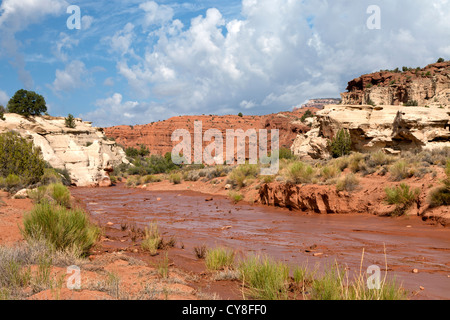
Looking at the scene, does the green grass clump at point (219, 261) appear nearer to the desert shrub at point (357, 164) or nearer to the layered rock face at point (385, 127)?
the desert shrub at point (357, 164)

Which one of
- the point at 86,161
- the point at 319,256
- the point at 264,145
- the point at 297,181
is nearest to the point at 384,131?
the point at 297,181

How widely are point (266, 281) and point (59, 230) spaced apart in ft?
12.7

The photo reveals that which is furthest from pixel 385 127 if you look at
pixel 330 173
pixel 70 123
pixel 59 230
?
pixel 70 123

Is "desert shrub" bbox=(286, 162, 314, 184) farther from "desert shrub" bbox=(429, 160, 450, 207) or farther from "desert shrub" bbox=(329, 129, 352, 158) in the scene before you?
"desert shrub" bbox=(329, 129, 352, 158)

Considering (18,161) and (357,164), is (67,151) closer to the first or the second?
(18,161)

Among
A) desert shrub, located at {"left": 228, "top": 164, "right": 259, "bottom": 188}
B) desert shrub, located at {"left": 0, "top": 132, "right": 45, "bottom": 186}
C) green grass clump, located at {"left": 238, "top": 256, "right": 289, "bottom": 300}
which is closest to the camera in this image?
green grass clump, located at {"left": 238, "top": 256, "right": 289, "bottom": 300}

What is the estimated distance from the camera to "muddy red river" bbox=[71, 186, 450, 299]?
4.90 m

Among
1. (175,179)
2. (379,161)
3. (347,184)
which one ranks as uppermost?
(379,161)

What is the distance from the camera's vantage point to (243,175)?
19938mm

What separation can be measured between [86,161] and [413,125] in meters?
28.2

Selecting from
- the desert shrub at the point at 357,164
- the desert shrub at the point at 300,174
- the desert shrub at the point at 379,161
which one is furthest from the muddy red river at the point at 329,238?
the desert shrub at the point at 379,161

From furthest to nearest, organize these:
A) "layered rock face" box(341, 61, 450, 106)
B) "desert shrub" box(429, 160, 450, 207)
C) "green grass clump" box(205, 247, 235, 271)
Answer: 1. "layered rock face" box(341, 61, 450, 106)
2. "desert shrub" box(429, 160, 450, 207)
3. "green grass clump" box(205, 247, 235, 271)

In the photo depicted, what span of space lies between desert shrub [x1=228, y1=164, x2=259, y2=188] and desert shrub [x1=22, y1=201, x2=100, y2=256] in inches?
534

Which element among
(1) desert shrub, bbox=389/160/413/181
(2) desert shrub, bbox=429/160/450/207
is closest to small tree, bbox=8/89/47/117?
(1) desert shrub, bbox=389/160/413/181
